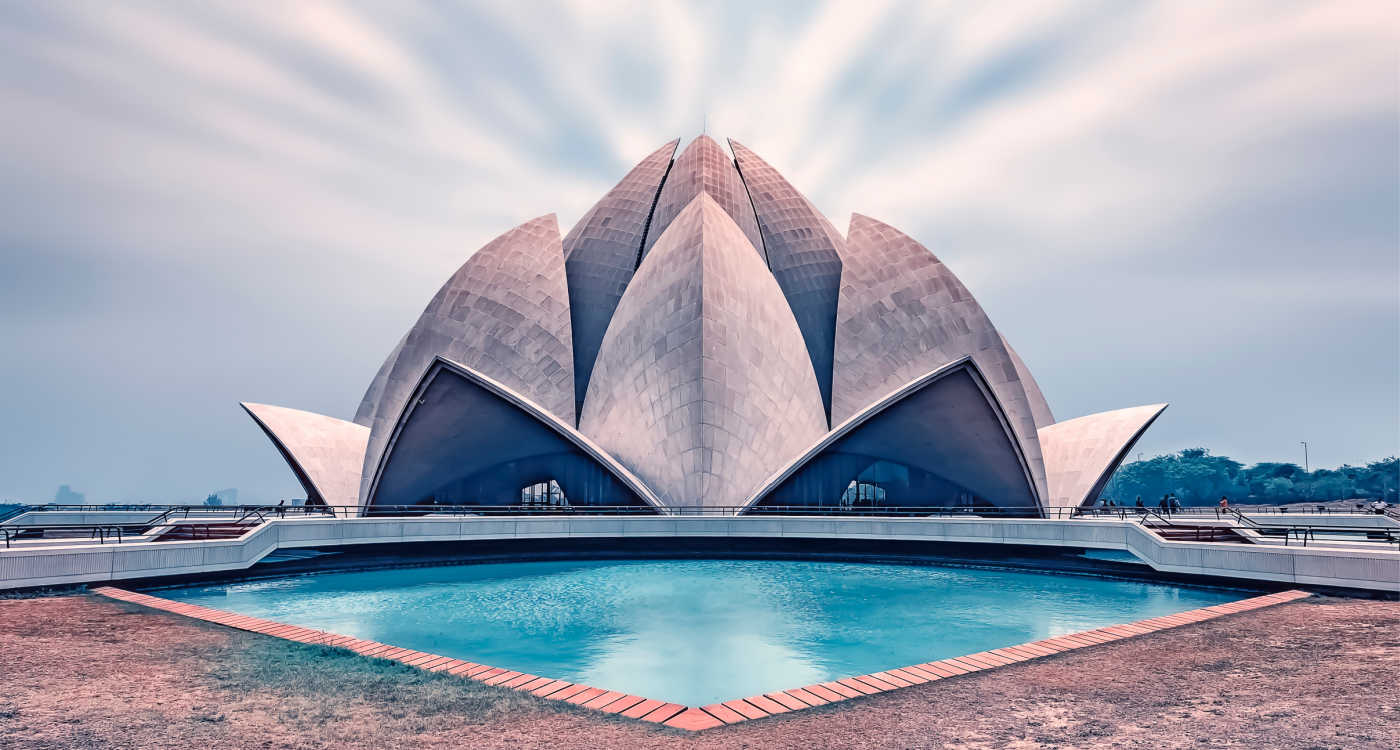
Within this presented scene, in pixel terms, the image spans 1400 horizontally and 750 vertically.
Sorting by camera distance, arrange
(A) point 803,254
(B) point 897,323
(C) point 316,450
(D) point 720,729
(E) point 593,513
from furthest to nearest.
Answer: (A) point 803,254, (C) point 316,450, (B) point 897,323, (E) point 593,513, (D) point 720,729

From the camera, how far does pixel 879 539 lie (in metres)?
16.7

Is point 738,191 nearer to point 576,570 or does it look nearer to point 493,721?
point 576,570

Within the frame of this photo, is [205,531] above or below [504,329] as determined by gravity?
below

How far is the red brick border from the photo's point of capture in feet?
14.1

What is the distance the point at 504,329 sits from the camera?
28250 millimetres

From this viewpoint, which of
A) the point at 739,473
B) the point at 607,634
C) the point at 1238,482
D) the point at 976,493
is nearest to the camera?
the point at 607,634

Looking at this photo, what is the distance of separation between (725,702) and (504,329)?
81.4 feet

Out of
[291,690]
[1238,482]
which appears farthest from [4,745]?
[1238,482]

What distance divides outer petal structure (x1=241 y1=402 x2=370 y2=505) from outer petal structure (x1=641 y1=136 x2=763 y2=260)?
49.5ft

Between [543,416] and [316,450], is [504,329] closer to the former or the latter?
[543,416]

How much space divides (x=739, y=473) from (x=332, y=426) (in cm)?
1973

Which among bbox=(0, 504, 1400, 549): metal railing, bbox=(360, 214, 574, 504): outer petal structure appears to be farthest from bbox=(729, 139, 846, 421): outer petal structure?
bbox=(360, 214, 574, 504): outer petal structure

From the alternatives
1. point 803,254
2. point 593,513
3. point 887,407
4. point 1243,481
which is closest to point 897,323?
point 887,407

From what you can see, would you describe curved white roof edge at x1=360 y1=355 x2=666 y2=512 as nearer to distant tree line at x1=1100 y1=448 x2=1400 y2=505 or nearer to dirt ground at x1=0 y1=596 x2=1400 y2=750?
dirt ground at x1=0 y1=596 x2=1400 y2=750
